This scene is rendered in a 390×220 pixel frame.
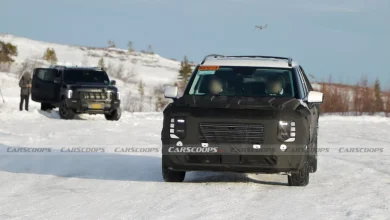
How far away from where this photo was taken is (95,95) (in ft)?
87.4

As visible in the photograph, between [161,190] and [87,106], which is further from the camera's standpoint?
[87,106]

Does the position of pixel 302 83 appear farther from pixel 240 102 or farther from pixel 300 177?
pixel 300 177

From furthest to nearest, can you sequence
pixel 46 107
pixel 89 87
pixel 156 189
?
1. pixel 46 107
2. pixel 89 87
3. pixel 156 189

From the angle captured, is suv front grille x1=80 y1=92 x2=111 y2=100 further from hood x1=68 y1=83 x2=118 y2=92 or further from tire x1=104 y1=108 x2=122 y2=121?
tire x1=104 y1=108 x2=122 y2=121

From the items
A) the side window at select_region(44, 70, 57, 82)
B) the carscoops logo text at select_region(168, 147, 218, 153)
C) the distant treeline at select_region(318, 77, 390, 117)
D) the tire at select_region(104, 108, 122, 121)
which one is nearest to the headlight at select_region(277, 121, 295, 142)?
the carscoops logo text at select_region(168, 147, 218, 153)

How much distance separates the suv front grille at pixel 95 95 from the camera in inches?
1043

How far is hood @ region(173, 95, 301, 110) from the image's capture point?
968cm

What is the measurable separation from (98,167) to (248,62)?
9.46ft

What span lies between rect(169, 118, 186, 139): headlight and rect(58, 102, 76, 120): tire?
57.4ft

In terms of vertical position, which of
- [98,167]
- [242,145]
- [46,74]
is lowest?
[46,74]

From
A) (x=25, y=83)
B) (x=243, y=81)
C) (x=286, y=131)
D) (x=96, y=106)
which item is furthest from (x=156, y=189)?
(x=25, y=83)

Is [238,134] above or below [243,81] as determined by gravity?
below

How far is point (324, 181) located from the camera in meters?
10.8

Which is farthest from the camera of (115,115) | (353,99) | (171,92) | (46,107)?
(353,99)
